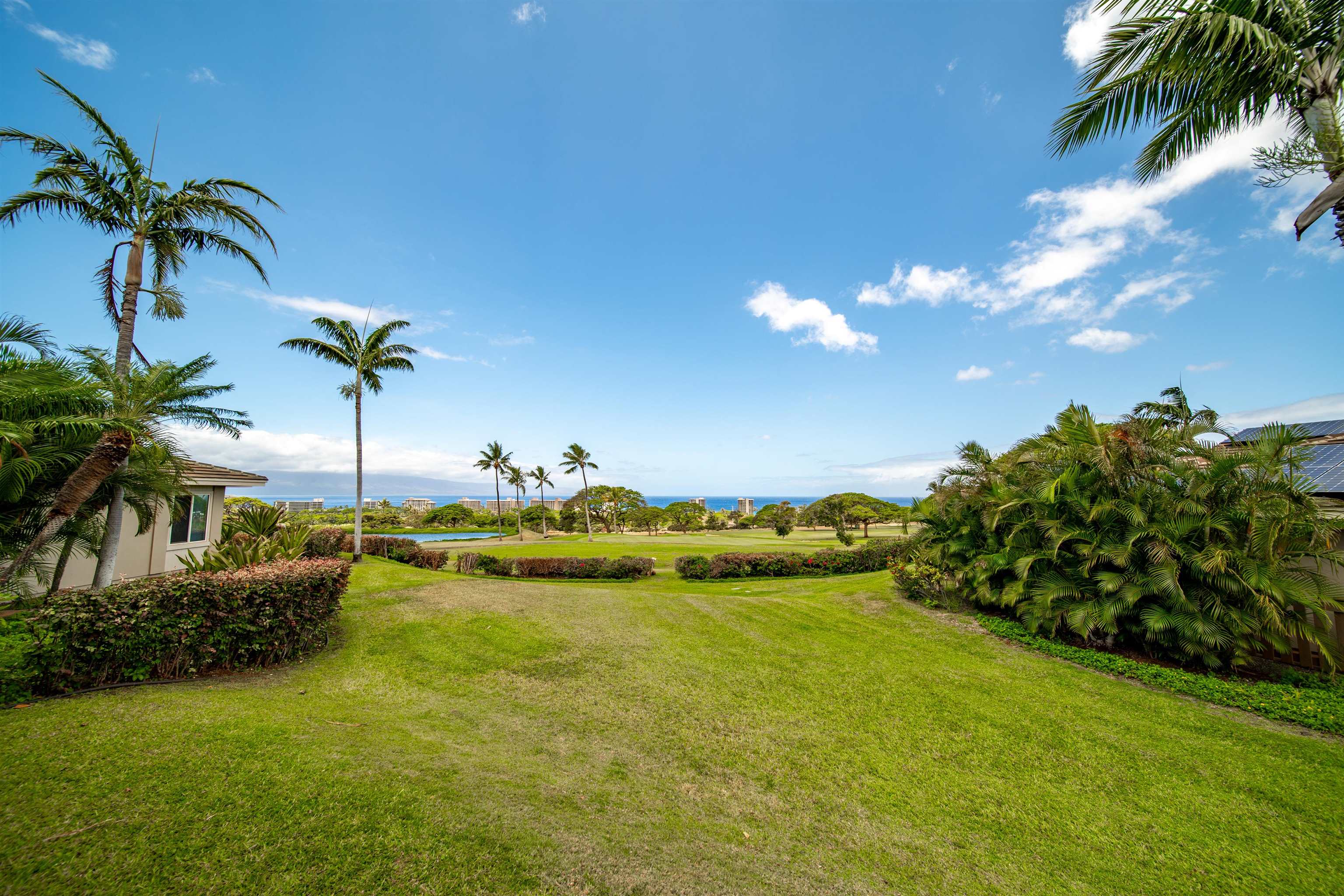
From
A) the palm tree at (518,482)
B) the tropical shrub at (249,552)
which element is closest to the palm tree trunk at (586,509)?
the palm tree at (518,482)

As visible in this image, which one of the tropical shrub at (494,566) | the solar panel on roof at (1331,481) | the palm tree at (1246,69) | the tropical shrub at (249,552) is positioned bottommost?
the tropical shrub at (494,566)

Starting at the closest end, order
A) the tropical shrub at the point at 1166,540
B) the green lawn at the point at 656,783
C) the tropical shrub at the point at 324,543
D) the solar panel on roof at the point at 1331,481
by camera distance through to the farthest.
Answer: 1. the green lawn at the point at 656,783
2. the tropical shrub at the point at 1166,540
3. the solar panel on roof at the point at 1331,481
4. the tropical shrub at the point at 324,543

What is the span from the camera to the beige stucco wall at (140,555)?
11.3 meters

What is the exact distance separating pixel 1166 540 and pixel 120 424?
15.7 metres

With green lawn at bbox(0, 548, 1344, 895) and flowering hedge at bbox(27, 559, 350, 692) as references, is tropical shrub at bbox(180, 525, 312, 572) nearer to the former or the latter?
flowering hedge at bbox(27, 559, 350, 692)

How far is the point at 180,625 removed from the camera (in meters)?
5.73

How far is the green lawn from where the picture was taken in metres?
2.87

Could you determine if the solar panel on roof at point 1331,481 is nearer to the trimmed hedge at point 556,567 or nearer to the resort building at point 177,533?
the trimmed hedge at point 556,567

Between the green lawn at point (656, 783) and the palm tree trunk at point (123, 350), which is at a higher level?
the palm tree trunk at point (123, 350)

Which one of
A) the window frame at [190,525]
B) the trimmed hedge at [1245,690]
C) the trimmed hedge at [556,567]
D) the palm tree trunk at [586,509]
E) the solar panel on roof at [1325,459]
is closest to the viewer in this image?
the trimmed hedge at [1245,690]

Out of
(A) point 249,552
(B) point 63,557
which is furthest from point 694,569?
(B) point 63,557

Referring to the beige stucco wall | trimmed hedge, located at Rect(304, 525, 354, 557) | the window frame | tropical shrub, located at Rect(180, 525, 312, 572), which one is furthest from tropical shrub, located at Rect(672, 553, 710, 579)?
the window frame

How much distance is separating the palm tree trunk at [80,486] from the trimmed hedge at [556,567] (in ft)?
42.4

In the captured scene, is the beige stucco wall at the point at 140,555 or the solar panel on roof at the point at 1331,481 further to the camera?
the beige stucco wall at the point at 140,555
